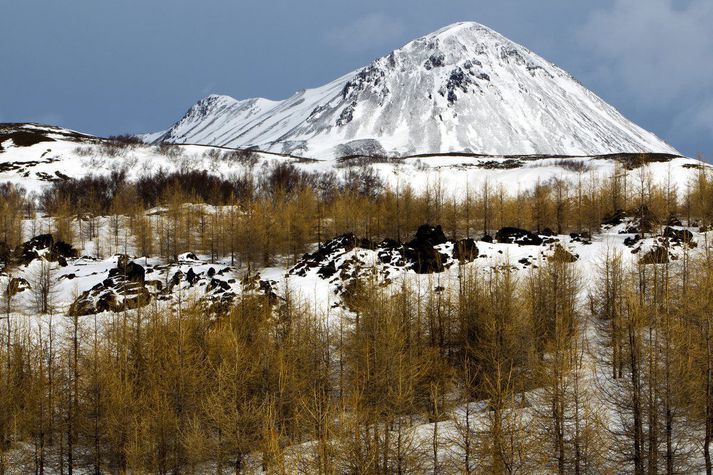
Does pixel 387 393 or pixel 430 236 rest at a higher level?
pixel 430 236

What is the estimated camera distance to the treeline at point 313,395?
2706 cm

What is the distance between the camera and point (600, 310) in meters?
46.2

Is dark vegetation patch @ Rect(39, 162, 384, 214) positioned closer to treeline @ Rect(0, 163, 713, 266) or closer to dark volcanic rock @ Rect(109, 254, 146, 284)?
treeline @ Rect(0, 163, 713, 266)

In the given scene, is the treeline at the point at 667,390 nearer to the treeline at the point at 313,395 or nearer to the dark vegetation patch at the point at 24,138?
the treeline at the point at 313,395

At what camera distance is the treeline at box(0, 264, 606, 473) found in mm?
27062

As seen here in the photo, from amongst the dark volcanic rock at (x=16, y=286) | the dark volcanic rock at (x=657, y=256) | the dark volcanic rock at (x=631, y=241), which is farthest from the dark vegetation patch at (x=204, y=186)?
the dark volcanic rock at (x=657, y=256)

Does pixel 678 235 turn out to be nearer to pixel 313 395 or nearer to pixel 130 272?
pixel 313 395

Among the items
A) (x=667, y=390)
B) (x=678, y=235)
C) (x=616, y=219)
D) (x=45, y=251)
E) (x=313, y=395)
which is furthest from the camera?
(x=616, y=219)

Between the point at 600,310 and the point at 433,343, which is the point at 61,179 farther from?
the point at 600,310

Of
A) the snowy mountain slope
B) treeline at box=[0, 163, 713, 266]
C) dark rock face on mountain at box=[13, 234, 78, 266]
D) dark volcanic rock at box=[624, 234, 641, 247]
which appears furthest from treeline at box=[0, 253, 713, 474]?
the snowy mountain slope

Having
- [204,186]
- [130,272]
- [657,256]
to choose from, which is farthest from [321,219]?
[204,186]

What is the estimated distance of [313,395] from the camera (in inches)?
1423

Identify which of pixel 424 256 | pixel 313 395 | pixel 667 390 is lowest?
pixel 313 395

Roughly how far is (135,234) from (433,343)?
48999mm
